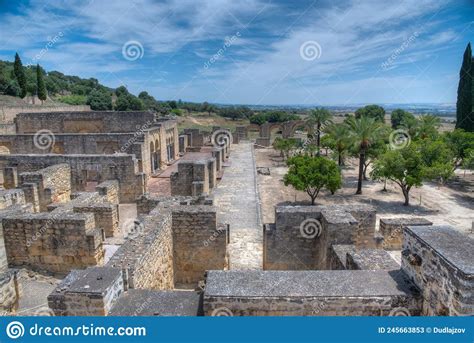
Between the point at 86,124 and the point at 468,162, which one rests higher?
the point at 86,124

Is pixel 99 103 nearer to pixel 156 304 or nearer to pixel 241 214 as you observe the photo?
pixel 241 214

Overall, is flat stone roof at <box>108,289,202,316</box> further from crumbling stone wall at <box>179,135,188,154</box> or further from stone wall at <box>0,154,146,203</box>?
crumbling stone wall at <box>179,135,188,154</box>

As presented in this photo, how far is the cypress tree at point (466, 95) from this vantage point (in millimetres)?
34438

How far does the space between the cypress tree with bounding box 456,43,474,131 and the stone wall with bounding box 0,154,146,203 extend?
3519cm

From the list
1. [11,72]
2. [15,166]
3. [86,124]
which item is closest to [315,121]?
[86,124]

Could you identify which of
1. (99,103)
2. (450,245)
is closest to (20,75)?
(99,103)

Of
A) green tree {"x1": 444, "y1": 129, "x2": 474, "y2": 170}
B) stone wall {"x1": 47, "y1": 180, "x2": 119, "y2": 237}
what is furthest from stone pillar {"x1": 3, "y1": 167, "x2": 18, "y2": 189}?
green tree {"x1": 444, "y1": 129, "x2": 474, "y2": 170}

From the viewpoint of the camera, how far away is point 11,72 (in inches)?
1976

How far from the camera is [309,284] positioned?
4184mm

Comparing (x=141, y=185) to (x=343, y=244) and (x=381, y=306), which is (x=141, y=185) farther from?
(x=381, y=306)

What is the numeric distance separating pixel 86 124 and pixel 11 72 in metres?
33.5

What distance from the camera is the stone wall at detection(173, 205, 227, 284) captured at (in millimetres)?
7906

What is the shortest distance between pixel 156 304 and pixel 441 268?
11.5 feet

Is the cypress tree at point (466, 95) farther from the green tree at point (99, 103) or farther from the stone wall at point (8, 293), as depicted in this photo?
the green tree at point (99, 103)
